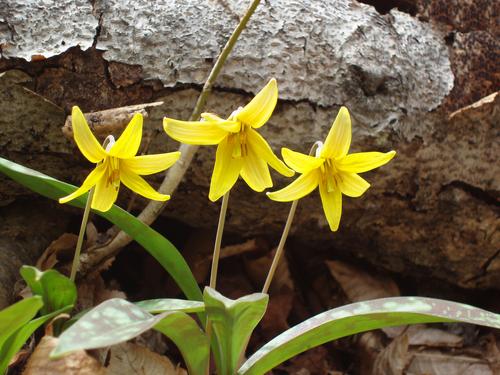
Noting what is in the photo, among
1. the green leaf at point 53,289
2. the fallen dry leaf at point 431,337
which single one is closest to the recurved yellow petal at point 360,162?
the green leaf at point 53,289

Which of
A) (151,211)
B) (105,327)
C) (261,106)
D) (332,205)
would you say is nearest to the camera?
(105,327)

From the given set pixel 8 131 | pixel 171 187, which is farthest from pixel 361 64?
pixel 8 131

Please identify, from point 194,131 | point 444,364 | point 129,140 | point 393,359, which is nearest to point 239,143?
point 194,131

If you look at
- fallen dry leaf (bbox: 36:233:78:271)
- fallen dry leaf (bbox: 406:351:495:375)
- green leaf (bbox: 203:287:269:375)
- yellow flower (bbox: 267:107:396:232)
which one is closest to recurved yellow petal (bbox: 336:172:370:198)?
yellow flower (bbox: 267:107:396:232)

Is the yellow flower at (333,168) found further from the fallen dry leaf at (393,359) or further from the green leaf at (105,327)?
the fallen dry leaf at (393,359)

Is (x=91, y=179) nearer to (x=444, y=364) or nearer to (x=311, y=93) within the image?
(x=311, y=93)

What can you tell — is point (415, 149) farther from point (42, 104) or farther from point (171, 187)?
point (42, 104)
